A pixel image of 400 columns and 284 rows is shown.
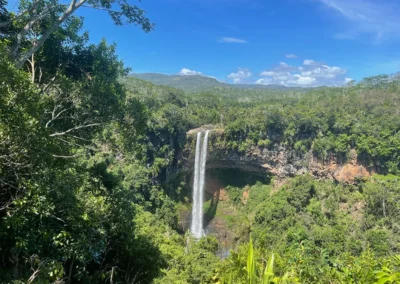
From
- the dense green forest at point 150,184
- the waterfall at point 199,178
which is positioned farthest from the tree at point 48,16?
the waterfall at point 199,178

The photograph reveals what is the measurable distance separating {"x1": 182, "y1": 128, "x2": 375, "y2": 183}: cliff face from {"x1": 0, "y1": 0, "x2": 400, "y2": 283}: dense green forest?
16.0 inches

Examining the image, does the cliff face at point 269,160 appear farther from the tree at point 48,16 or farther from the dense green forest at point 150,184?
the tree at point 48,16

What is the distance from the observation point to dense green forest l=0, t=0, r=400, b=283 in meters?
3.13

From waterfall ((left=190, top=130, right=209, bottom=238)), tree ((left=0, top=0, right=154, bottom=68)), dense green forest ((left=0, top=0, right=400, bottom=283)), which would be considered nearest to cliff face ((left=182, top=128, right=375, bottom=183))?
dense green forest ((left=0, top=0, right=400, bottom=283))

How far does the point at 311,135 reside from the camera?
28.6 meters

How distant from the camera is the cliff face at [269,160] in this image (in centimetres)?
2777

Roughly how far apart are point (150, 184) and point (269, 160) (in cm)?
1268

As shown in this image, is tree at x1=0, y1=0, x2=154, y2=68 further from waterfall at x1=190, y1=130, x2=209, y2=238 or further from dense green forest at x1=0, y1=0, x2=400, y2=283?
waterfall at x1=190, y1=130, x2=209, y2=238

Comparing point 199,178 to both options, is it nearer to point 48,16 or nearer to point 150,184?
point 150,184

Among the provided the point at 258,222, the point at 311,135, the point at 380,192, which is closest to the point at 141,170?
the point at 258,222

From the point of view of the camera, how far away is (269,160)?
29.8 m

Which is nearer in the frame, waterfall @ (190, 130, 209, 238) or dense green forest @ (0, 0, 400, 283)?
dense green forest @ (0, 0, 400, 283)

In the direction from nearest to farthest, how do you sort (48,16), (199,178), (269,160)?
1. (48,16)
2. (199,178)
3. (269,160)

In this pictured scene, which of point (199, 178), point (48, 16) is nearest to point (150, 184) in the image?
point (199, 178)
